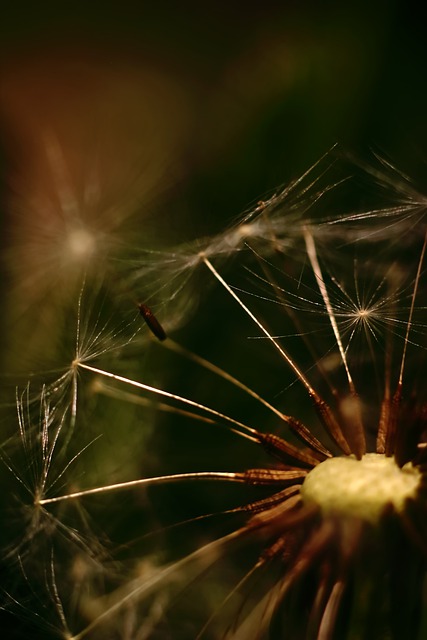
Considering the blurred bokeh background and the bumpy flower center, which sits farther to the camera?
the blurred bokeh background

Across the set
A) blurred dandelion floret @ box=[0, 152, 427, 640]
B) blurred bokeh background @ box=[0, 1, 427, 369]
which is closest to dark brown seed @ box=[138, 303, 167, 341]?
blurred dandelion floret @ box=[0, 152, 427, 640]

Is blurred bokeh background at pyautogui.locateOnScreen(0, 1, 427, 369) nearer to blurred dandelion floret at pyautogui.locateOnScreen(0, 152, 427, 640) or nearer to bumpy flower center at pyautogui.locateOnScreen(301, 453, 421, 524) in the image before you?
blurred dandelion floret at pyautogui.locateOnScreen(0, 152, 427, 640)

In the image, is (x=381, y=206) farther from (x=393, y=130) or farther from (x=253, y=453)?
(x=253, y=453)

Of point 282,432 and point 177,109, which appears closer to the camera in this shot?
point 282,432

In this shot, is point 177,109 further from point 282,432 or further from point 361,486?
point 361,486

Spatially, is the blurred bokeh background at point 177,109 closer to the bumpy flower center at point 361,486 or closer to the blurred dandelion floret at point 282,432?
the blurred dandelion floret at point 282,432

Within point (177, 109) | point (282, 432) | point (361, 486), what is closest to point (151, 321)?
point (282, 432)

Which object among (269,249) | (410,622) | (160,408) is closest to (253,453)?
(160,408)

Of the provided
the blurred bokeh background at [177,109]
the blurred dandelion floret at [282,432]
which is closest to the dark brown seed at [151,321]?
the blurred dandelion floret at [282,432]
